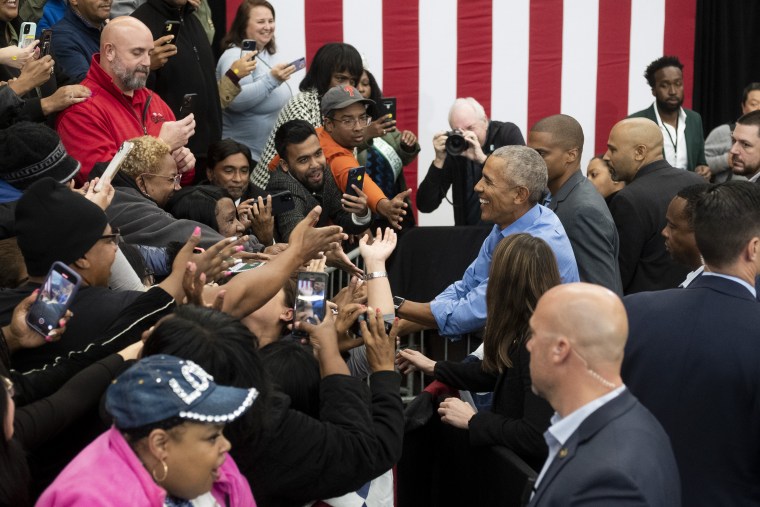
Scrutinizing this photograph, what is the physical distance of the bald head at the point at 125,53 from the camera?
4.87 metres

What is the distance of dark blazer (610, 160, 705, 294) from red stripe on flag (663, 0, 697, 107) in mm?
2622

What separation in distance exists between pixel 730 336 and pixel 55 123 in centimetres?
332

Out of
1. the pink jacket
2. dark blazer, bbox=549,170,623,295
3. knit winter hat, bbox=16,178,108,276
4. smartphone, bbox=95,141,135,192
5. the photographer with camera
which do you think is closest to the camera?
the pink jacket

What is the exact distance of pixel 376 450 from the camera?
2756 mm

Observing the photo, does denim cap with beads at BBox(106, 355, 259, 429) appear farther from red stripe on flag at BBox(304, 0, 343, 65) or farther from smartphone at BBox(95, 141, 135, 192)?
red stripe on flag at BBox(304, 0, 343, 65)

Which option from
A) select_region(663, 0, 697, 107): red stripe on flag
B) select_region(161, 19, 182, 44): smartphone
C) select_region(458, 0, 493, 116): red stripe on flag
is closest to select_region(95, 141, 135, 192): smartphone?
select_region(161, 19, 182, 44): smartphone

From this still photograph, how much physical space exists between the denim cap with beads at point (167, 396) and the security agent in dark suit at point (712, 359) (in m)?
1.30

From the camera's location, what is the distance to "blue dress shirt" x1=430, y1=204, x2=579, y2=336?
13.8ft

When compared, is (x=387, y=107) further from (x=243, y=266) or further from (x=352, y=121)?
(x=243, y=266)

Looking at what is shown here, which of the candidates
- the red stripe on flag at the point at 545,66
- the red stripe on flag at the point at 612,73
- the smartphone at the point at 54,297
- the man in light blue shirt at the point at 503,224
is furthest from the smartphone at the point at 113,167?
the red stripe on flag at the point at 612,73

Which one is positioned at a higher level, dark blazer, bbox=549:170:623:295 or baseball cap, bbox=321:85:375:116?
baseball cap, bbox=321:85:375:116

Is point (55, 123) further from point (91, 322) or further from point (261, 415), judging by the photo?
point (261, 415)

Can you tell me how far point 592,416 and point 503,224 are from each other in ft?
7.58

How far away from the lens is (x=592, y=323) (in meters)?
2.23
